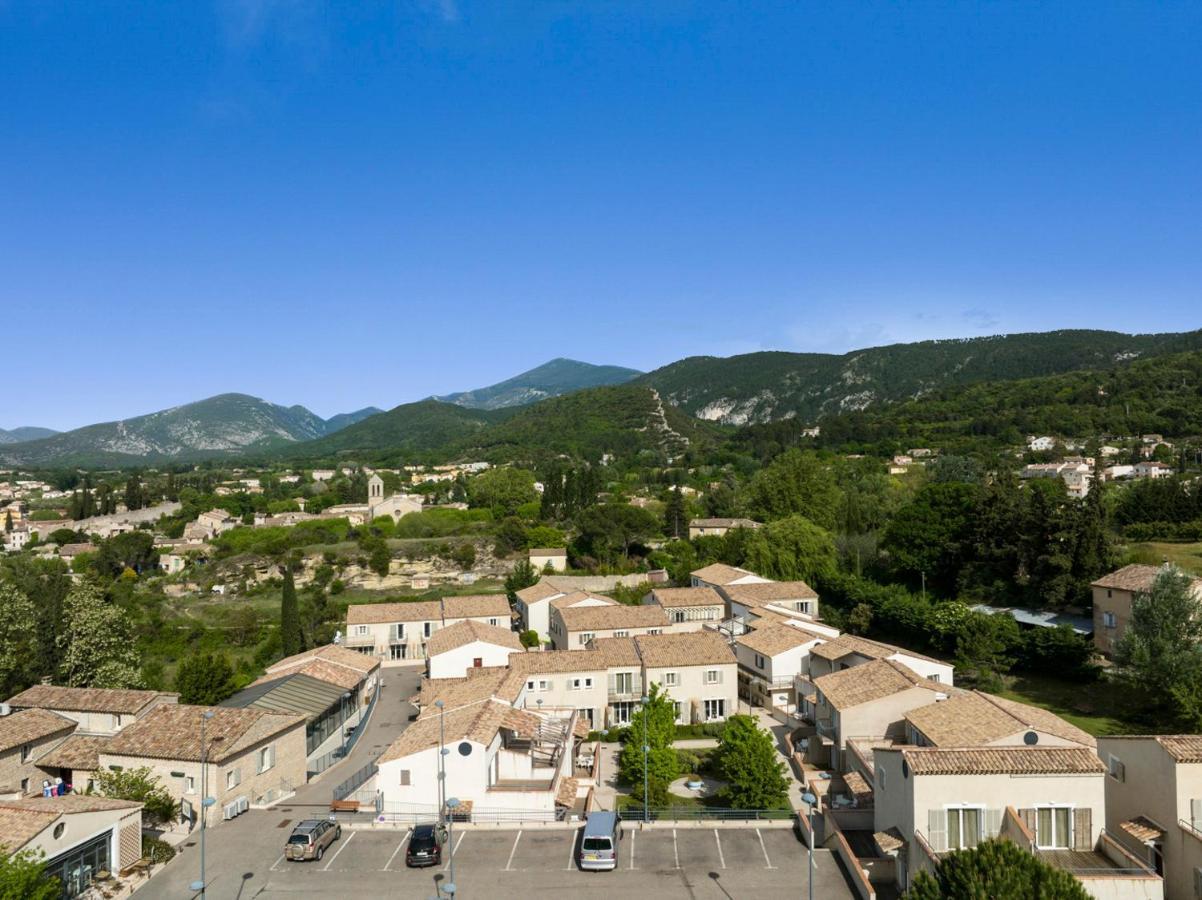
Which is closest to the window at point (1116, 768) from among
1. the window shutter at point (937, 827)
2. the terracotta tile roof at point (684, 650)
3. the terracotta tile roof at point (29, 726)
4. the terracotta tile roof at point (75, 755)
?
the window shutter at point (937, 827)

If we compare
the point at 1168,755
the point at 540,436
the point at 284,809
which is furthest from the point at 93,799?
the point at 540,436

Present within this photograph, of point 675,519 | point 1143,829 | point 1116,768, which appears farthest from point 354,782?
point 675,519

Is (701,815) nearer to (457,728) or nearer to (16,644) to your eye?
(457,728)

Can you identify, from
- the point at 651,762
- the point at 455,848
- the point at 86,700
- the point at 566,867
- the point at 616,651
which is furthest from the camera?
the point at 616,651

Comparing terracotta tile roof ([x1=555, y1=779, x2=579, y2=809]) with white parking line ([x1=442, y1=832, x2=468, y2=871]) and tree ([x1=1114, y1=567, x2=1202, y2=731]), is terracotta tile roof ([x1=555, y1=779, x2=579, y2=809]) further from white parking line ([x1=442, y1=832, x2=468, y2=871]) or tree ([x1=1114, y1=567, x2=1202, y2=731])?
tree ([x1=1114, y1=567, x2=1202, y2=731])

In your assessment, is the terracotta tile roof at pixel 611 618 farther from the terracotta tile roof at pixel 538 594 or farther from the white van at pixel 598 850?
the white van at pixel 598 850
